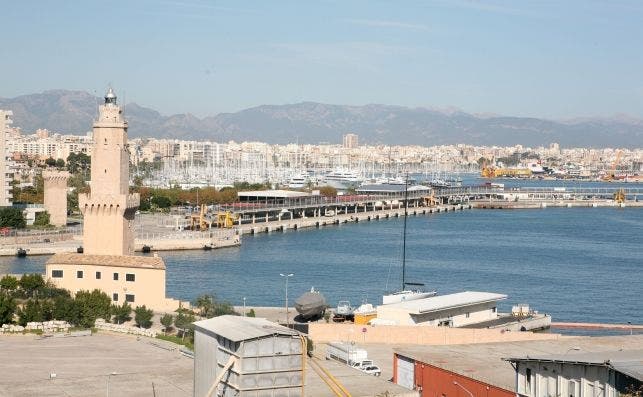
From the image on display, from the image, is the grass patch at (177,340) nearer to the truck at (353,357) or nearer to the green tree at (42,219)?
the truck at (353,357)

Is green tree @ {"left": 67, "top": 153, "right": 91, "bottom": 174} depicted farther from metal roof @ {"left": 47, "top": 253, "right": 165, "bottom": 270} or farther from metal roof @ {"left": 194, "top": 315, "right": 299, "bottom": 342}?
metal roof @ {"left": 194, "top": 315, "right": 299, "bottom": 342}

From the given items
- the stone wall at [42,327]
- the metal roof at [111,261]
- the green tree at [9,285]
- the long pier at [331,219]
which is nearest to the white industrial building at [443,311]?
the metal roof at [111,261]

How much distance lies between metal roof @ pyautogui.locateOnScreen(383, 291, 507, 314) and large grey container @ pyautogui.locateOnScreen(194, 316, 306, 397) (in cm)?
894

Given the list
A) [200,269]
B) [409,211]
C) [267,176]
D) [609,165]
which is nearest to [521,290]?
[200,269]

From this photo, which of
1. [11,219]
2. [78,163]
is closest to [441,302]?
[11,219]

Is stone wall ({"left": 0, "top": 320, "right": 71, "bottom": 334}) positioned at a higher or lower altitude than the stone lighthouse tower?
lower

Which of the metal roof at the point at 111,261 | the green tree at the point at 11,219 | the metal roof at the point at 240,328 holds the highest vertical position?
the metal roof at the point at 240,328

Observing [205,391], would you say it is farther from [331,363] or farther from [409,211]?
[409,211]

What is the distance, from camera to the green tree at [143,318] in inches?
661

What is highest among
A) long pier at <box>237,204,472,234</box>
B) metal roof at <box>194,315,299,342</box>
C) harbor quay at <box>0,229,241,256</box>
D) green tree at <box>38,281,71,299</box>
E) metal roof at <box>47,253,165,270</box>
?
metal roof at <box>194,315,299,342</box>

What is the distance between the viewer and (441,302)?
61.7 feet

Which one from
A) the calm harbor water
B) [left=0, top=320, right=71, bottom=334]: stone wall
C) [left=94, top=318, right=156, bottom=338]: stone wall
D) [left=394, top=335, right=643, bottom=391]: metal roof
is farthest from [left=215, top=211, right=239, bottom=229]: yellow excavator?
[left=394, top=335, right=643, bottom=391]: metal roof

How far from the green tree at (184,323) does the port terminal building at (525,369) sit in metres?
3.87

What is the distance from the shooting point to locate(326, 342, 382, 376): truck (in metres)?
13.9
